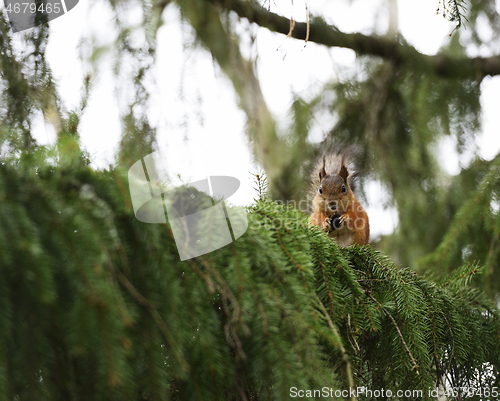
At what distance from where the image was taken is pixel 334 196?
142cm

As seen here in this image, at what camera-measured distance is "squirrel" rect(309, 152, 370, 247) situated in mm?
1411

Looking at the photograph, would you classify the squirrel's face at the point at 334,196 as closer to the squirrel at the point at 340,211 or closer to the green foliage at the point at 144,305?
the squirrel at the point at 340,211

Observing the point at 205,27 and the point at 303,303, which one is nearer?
the point at 303,303

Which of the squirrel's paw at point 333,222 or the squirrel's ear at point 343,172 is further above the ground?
the squirrel's ear at point 343,172

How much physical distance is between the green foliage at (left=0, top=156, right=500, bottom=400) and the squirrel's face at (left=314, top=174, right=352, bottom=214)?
730 millimetres

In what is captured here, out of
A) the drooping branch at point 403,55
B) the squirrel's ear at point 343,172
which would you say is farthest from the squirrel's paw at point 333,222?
the drooping branch at point 403,55

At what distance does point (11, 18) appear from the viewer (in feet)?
2.29

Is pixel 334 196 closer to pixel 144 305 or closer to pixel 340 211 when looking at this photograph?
pixel 340 211

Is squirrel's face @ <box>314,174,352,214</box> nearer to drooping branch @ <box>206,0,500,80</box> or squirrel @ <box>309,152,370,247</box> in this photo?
squirrel @ <box>309,152,370,247</box>

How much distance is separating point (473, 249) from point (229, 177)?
1.14 m

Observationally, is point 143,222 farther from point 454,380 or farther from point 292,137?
point 292,137

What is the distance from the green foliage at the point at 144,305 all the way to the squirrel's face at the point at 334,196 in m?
0.73

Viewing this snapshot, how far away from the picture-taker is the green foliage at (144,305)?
0.38m

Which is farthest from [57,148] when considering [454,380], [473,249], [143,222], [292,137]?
[473,249]
